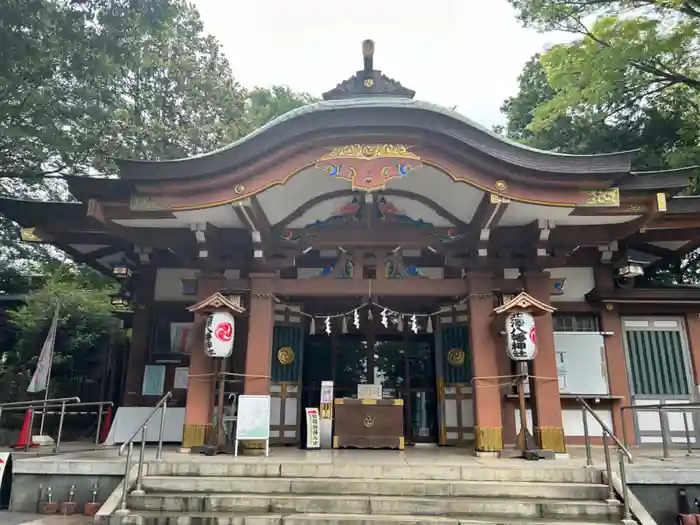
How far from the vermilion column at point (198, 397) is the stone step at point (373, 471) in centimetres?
148

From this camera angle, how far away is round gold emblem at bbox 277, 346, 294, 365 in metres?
8.70

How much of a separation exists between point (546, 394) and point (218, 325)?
472 cm

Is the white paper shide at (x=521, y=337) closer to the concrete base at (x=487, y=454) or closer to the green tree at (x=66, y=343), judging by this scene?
the concrete base at (x=487, y=454)

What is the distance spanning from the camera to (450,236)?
315 inches

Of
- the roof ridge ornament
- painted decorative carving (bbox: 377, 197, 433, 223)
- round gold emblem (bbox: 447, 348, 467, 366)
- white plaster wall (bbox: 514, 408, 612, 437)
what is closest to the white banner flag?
painted decorative carving (bbox: 377, 197, 433, 223)

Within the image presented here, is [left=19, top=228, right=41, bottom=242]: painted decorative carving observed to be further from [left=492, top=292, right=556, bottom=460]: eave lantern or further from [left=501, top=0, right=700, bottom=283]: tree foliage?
[left=501, top=0, right=700, bottom=283]: tree foliage

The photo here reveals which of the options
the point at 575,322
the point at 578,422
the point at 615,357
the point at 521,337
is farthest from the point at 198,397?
the point at 615,357

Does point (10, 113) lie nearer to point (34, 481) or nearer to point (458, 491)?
point (34, 481)

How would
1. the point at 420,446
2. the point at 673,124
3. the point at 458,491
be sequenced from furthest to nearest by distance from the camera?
the point at 673,124 → the point at 420,446 → the point at 458,491

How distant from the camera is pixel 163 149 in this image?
16.0 metres

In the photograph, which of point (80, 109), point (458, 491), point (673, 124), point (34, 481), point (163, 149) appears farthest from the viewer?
point (163, 149)

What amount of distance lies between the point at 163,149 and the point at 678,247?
13.7 metres

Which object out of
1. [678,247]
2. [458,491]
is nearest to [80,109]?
[458,491]

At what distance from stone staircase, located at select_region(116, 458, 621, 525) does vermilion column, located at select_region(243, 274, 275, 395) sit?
1.68 m
